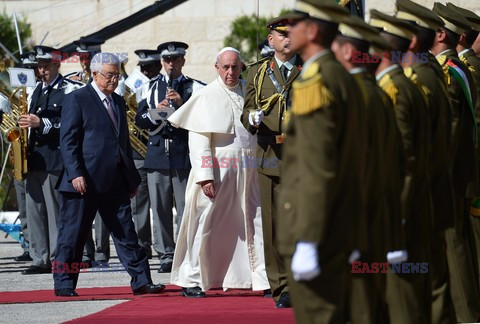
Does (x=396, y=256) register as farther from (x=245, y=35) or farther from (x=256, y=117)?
(x=245, y=35)

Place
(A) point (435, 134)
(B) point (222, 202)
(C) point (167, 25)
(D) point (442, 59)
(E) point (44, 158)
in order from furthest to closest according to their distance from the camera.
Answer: (C) point (167, 25) < (E) point (44, 158) < (B) point (222, 202) < (D) point (442, 59) < (A) point (435, 134)

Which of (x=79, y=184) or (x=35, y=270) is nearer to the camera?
(x=79, y=184)

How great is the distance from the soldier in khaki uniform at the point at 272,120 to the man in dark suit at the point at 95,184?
4.08 ft

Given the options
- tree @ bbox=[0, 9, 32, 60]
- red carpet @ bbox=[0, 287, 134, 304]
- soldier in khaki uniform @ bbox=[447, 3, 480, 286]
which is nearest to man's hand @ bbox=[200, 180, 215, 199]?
red carpet @ bbox=[0, 287, 134, 304]

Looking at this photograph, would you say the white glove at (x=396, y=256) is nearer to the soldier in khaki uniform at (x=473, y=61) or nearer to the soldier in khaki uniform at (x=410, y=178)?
the soldier in khaki uniform at (x=410, y=178)

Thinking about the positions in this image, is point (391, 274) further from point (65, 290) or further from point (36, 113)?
point (36, 113)

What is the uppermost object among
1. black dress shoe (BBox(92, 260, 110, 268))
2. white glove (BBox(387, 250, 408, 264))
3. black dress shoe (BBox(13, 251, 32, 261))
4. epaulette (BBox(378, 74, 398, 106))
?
epaulette (BBox(378, 74, 398, 106))

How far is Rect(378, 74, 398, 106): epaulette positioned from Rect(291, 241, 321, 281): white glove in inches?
58.8

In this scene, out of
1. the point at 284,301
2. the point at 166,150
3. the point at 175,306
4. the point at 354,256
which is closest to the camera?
the point at 354,256

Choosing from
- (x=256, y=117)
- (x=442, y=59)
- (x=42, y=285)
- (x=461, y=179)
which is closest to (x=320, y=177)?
(x=461, y=179)

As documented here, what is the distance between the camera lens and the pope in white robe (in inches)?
443

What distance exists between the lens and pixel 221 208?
446 inches

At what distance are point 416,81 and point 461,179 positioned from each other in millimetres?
1138

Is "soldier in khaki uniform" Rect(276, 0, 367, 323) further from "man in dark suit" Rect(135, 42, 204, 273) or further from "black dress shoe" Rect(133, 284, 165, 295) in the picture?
"man in dark suit" Rect(135, 42, 204, 273)
